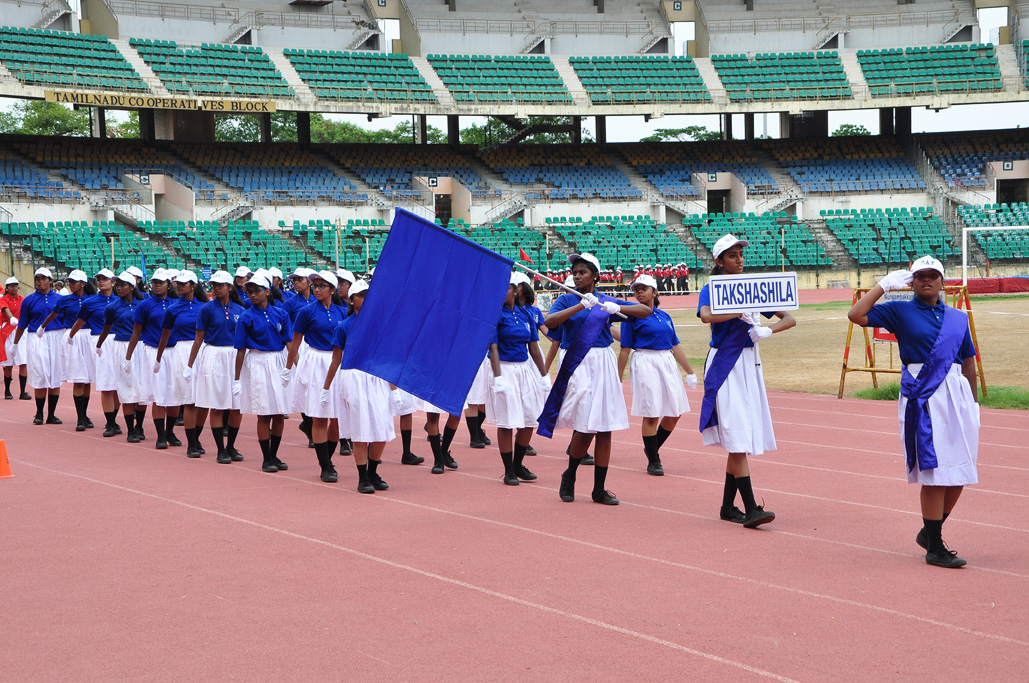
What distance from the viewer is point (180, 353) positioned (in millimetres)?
11797

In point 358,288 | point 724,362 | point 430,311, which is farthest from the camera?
point 358,288

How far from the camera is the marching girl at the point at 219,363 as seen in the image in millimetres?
11016

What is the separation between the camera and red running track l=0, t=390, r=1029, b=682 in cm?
495

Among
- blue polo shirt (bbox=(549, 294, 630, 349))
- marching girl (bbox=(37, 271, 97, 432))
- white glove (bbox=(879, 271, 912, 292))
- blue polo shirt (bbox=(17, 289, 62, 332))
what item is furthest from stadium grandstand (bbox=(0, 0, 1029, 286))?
white glove (bbox=(879, 271, 912, 292))

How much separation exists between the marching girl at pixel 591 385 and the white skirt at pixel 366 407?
5.02 ft

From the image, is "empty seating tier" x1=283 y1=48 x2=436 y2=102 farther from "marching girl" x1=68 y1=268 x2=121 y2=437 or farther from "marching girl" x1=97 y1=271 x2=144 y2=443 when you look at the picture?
"marching girl" x1=97 y1=271 x2=144 y2=443

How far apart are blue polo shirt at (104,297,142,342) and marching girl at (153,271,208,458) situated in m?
1.15

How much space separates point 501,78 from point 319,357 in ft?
137

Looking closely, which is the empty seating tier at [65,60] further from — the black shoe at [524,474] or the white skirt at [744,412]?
the white skirt at [744,412]

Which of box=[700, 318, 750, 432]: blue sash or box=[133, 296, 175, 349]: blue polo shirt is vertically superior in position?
box=[133, 296, 175, 349]: blue polo shirt

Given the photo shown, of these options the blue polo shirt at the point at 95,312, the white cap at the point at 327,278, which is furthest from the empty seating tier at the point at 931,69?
the white cap at the point at 327,278

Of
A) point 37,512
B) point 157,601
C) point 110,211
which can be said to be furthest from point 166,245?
point 157,601

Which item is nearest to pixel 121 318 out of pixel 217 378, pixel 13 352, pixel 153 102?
pixel 217 378

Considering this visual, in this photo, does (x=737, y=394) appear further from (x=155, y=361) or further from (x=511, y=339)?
(x=155, y=361)
